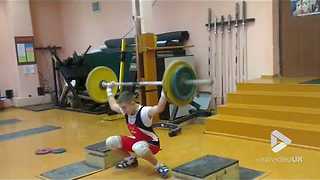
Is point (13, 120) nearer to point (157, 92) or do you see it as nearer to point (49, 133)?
point (49, 133)

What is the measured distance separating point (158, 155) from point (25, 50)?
5824 mm

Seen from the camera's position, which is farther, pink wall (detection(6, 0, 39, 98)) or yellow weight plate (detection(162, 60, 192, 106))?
pink wall (detection(6, 0, 39, 98))

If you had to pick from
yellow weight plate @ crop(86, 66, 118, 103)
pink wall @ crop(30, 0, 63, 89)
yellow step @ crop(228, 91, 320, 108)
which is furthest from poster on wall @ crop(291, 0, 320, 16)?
pink wall @ crop(30, 0, 63, 89)

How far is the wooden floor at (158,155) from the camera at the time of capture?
3605mm

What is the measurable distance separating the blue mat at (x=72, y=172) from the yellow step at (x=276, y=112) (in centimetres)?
220

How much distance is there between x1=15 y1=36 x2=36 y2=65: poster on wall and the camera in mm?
8578

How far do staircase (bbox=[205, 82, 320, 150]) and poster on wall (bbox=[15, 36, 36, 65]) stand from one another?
18.0ft

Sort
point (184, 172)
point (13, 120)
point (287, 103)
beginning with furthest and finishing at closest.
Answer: point (13, 120), point (287, 103), point (184, 172)

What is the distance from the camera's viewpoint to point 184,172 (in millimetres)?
3068

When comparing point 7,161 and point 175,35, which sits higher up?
point 175,35

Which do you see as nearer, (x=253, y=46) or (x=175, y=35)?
(x=253, y=46)

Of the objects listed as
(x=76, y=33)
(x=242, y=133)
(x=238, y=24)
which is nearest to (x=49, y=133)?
(x=242, y=133)

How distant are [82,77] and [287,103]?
4518 mm

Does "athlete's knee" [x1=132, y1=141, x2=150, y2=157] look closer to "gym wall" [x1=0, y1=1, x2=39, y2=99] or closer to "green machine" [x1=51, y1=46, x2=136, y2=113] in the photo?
"green machine" [x1=51, y1=46, x2=136, y2=113]
